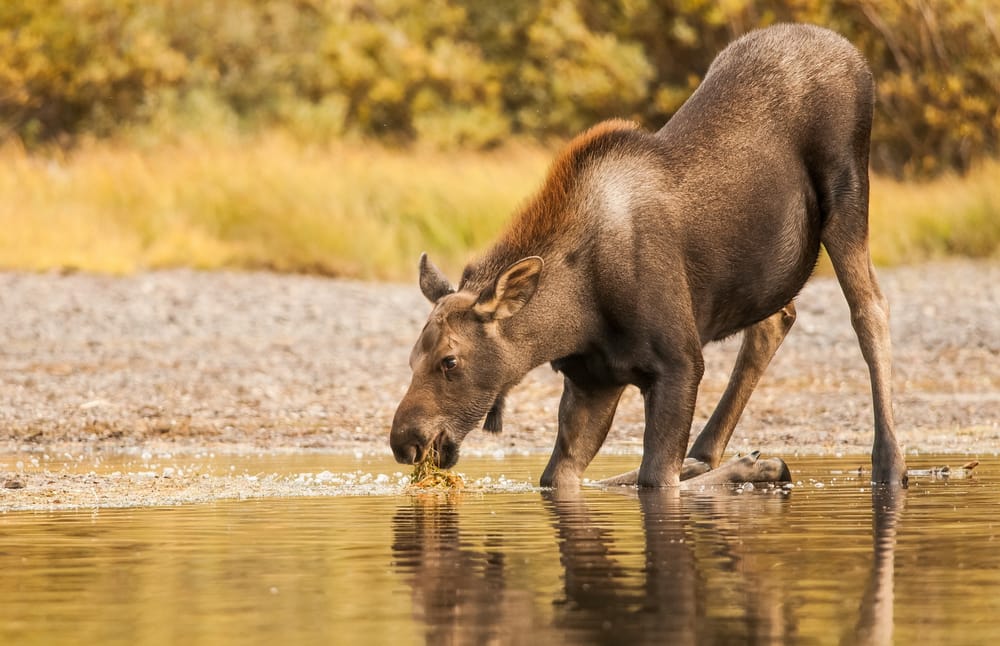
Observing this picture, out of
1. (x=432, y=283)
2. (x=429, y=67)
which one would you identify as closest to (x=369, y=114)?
(x=429, y=67)

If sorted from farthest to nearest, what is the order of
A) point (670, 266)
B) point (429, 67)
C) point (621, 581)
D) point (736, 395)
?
point (429, 67) < point (736, 395) < point (670, 266) < point (621, 581)

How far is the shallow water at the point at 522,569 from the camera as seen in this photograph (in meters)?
4.96

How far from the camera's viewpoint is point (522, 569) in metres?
6.09

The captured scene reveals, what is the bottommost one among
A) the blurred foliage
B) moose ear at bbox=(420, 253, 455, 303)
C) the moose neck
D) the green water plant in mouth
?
the green water plant in mouth

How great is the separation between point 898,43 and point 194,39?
16.8 m

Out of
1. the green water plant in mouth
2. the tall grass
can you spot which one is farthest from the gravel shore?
the green water plant in mouth

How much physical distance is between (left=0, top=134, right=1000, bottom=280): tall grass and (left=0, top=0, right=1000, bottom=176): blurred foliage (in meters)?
8.36

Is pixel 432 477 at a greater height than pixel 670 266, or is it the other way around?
pixel 670 266

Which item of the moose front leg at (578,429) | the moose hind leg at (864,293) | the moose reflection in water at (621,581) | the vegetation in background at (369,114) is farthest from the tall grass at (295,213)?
the moose reflection in water at (621,581)

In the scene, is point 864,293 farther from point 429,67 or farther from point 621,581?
point 429,67

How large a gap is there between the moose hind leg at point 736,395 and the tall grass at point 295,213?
12628 millimetres

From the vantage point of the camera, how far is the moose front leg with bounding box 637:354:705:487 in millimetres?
8680

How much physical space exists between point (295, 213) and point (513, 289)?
15.1m

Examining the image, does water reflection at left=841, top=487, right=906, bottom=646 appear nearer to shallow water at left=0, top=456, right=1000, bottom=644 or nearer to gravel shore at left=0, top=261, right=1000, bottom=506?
shallow water at left=0, top=456, right=1000, bottom=644
